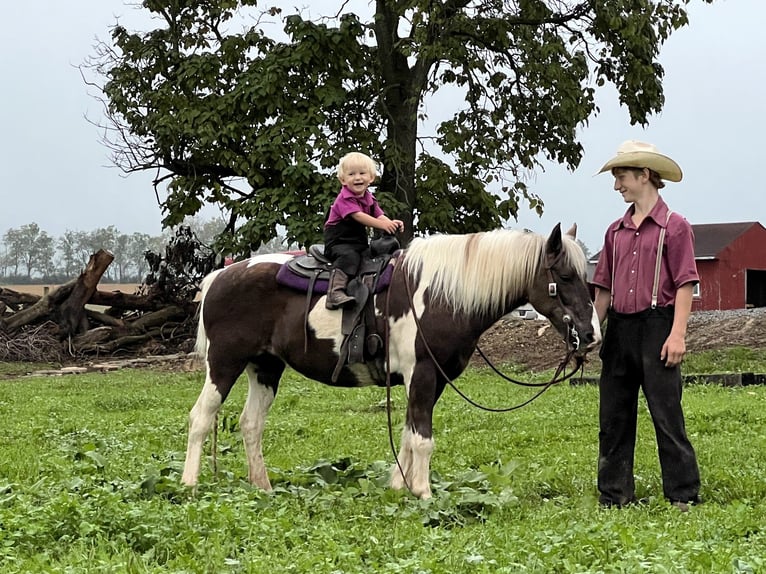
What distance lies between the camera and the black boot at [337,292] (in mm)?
6691

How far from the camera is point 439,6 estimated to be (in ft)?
63.1

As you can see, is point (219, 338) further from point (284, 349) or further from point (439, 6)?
point (439, 6)

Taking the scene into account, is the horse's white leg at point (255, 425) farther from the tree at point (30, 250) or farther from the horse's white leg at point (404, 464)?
the tree at point (30, 250)

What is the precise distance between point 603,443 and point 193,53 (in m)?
17.8

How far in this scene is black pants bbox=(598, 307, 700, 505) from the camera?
6074mm

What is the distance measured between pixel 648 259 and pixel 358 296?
1.99 metres

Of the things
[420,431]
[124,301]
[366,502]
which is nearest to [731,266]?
[124,301]

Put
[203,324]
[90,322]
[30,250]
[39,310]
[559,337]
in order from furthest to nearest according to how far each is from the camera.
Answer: [30,250], [90,322], [39,310], [559,337], [203,324]

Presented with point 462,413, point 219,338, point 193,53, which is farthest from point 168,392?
point 193,53

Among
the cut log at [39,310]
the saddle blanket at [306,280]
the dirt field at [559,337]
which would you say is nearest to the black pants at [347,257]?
the saddle blanket at [306,280]

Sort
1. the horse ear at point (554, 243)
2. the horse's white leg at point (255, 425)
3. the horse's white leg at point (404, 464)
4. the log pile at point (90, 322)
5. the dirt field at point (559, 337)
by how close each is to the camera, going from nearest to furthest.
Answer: the horse ear at point (554, 243), the horse's white leg at point (404, 464), the horse's white leg at point (255, 425), the dirt field at point (559, 337), the log pile at point (90, 322)

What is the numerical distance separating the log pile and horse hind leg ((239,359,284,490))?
1546 centimetres

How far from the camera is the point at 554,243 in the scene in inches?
247

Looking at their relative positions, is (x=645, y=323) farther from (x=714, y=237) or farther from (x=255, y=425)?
(x=714, y=237)
